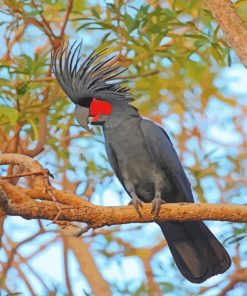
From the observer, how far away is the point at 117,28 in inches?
155

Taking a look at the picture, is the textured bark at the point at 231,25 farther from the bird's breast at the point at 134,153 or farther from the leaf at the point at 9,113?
the leaf at the point at 9,113

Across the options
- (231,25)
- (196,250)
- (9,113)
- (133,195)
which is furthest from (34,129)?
(231,25)

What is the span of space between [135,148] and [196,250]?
58 centimetres

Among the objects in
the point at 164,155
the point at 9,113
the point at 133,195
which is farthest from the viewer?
the point at 164,155

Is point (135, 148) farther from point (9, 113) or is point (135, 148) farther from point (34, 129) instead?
point (9, 113)

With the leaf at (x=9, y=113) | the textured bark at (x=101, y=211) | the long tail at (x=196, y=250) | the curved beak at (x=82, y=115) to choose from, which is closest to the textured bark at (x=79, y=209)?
the textured bark at (x=101, y=211)

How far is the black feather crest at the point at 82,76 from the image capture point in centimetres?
343

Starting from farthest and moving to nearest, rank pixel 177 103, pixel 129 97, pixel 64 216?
pixel 177 103 → pixel 129 97 → pixel 64 216

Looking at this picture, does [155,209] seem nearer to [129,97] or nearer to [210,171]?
[129,97]

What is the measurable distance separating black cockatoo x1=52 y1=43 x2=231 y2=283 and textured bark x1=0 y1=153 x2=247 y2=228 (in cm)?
54

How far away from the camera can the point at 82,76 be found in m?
3.42

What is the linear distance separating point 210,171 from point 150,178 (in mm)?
857

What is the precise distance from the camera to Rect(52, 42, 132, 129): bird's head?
3.43 m

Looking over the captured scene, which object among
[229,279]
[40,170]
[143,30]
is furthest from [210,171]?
[40,170]
